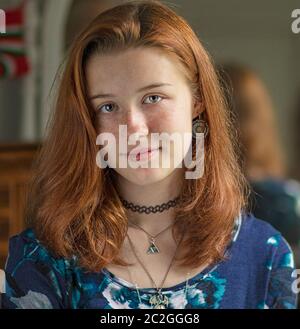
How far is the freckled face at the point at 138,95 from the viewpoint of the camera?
649mm

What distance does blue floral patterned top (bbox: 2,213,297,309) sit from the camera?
0.68 meters

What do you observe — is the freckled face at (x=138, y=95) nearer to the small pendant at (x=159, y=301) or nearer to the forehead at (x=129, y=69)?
the forehead at (x=129, y=69)

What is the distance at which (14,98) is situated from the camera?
82.4 inches

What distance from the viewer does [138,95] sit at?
65 centimetres

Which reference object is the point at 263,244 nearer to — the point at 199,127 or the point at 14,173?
the point at 199,127

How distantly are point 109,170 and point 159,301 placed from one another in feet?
0.47

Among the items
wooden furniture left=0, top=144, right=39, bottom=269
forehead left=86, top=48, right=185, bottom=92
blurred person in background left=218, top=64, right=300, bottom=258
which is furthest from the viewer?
wooden furniture left=0, top=144, right=39, bottom=269

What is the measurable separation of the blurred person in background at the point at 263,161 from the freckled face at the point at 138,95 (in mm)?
449

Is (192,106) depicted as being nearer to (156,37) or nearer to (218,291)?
(156,37)

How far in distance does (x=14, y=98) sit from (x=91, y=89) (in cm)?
148

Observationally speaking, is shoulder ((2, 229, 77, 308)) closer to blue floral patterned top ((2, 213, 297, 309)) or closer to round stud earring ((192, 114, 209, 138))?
blue floral patterned top ((2, 213, 297, 309))

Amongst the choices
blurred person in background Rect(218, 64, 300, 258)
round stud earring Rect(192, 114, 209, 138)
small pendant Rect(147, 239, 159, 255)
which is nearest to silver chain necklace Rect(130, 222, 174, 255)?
small pendant Rect(147, 239, 159, 255)

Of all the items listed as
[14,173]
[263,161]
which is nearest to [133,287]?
[263,161]
